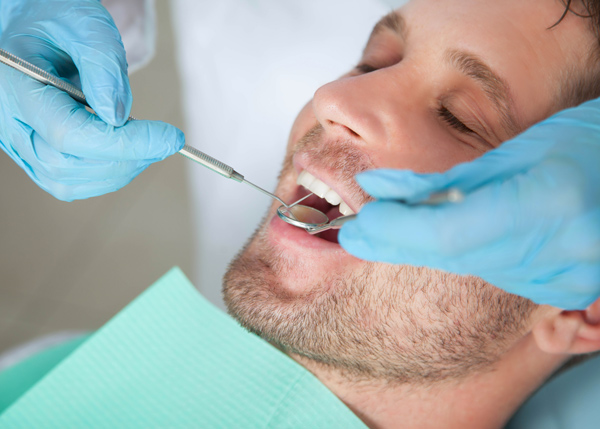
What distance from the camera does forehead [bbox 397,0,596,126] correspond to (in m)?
0.94

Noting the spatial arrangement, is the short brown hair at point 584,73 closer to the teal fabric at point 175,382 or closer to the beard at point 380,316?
the beard at point 380,316

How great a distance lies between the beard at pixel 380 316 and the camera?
953 millimetres

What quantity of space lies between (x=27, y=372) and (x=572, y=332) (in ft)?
4.52

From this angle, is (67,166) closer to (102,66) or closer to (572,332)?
(102,66)

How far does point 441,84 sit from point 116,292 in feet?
4.83

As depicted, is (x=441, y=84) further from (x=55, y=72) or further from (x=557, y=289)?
(x=55, y=72)

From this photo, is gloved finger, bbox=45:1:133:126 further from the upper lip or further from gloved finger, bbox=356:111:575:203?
gloved finger, bbox=356:111:575:203

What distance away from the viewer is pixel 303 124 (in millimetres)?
1146

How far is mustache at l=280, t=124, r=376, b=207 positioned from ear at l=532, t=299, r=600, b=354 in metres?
0.43


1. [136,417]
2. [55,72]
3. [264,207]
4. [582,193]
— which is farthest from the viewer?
[264,207]

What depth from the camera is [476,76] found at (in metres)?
0.95

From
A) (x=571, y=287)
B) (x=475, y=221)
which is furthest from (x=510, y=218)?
(x=571, y=287)

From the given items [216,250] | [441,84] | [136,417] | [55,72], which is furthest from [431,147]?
[216,250]

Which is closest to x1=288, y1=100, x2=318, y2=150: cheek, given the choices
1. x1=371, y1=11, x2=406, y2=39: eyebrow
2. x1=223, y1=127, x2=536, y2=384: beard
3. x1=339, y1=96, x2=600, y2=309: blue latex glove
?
x1=223, y1=127, x2=536, y2=384: beard
